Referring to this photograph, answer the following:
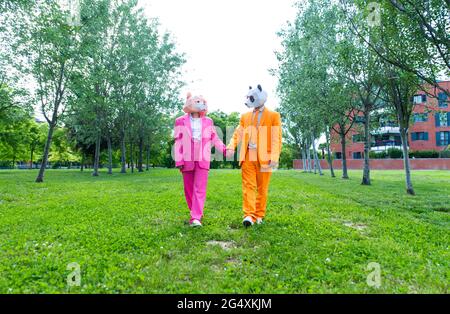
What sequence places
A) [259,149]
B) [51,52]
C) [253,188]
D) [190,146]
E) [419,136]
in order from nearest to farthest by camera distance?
1. [253,188]
2. [259,149]
3. [190,146]
4. [51,52]
5. [419,136]

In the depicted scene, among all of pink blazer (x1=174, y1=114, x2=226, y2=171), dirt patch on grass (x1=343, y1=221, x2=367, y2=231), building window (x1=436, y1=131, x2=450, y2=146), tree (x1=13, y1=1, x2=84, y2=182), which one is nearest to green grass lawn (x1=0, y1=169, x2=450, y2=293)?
dirt patch on grass (x1=343, y1=221, x2=367, y2=231)

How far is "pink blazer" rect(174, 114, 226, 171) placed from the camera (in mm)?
6290

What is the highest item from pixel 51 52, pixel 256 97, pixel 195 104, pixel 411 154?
pixel 51 52

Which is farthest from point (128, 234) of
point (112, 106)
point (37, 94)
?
point (112, 106)

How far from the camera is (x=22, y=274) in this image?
356cm

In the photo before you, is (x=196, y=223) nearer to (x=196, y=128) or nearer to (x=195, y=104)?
(x=196, y=128)

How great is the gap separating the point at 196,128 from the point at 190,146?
44 cm

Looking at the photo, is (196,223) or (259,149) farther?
(259,149)

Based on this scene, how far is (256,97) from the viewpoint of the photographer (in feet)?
20.7

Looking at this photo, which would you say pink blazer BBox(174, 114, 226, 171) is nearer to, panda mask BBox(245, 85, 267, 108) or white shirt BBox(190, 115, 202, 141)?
white shirt BBox(190, 115, 202, 141)

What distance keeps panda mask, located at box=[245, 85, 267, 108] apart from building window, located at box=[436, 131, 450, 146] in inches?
2625

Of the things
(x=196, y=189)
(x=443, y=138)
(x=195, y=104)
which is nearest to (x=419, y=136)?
(x=443, y=138)

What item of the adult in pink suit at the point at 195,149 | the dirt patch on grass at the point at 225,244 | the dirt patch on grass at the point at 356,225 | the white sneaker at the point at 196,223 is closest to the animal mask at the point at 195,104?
the adult in pink suit at the point at 195,149
